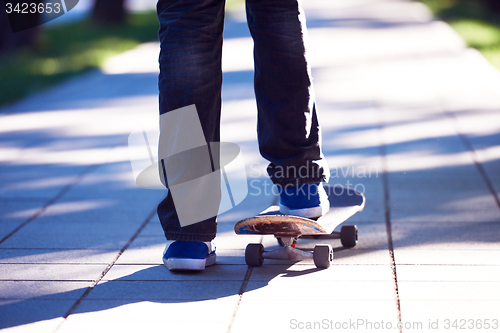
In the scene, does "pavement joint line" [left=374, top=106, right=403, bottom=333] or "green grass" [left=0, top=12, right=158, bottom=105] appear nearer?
"pavement joint line" [left=374, top=106, right=403, bottom=333]

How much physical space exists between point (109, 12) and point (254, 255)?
14.0 metres

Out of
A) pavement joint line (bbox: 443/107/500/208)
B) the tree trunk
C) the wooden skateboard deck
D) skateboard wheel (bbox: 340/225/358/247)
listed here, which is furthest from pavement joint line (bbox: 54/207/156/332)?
the tree trunk

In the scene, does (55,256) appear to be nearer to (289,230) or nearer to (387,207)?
(289,230)

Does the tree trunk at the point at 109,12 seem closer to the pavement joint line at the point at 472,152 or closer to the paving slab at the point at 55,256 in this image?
the pavement joint line at the point at 472,152

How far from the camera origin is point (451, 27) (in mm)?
11344

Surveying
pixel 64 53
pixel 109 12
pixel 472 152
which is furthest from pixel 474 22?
pixel 472 152

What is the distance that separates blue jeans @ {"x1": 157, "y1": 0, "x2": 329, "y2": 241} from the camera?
2.27 metres

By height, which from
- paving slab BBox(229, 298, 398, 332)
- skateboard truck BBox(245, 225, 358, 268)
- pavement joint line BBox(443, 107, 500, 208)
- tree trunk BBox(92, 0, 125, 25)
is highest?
paving slab BBox(229, 298, 398, 332)

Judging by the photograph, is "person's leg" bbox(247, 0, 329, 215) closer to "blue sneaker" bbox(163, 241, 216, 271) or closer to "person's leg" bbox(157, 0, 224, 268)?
"person's leg" bbox(157, 0, 224, 268)

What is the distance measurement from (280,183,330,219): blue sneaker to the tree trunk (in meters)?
13.5

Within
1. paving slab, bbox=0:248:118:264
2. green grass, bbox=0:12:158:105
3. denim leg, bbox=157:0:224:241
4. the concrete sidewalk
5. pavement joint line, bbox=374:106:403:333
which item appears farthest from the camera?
green grass, bbox=0:12:158:105

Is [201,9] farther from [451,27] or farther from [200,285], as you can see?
[451,27]

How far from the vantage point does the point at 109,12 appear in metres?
15.4

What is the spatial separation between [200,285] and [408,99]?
12.8 feet
